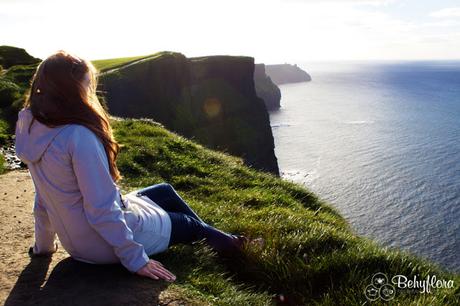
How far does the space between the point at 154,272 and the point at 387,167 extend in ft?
265

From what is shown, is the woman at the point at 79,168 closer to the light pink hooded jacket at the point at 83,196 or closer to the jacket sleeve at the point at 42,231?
the light pink hooded jacket at the point at 83,196

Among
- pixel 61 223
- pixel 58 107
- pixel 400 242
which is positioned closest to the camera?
pixel 58 107

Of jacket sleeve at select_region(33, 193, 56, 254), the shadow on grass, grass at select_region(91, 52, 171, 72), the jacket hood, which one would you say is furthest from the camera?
grass at select_region(91, 52, 171, 72)

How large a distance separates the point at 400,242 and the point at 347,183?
2109 centimetres

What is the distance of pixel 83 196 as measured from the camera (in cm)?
482

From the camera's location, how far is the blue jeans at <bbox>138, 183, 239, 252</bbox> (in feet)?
20.3

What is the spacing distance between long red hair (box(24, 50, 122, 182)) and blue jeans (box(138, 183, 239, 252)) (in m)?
1.82

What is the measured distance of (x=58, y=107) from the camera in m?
4.71

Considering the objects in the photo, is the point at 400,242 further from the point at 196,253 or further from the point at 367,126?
the point at 367,126

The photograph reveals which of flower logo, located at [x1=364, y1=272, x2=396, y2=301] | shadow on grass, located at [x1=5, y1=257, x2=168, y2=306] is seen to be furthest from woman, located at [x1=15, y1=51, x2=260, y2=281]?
flower logo, located at [x1=364, y1=272, x2=396, y2=301]

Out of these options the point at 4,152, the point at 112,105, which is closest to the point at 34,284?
the point at 4,152

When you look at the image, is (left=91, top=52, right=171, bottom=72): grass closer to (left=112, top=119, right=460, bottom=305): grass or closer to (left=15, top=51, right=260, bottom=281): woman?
(left=112, top=119, right=460, bottom=305): grass

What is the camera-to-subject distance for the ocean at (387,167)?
56219 mm

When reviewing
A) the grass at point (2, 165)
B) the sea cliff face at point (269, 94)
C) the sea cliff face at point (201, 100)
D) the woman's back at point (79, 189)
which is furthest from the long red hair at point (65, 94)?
the sea cliff face at point (269, 94)
